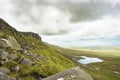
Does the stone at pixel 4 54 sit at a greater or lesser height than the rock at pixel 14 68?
greater

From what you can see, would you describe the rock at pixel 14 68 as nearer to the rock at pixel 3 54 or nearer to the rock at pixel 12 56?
the rock at pixel 3 54

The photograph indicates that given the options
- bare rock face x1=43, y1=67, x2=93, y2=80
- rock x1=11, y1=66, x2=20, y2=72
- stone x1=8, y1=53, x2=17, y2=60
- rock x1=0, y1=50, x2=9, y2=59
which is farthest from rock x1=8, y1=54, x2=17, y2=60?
bare rock face x1=43, y1=67, x2=93, y2=80

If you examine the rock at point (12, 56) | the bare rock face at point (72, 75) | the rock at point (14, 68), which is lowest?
the rock at point (14, 68)

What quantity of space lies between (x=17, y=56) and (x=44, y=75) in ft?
47.4

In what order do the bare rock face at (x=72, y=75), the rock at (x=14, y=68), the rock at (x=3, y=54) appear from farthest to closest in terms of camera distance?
the rock at (x=3, y=54) → the rock at (x=14, y=68) → the bare rock face at (x=72, y=75)

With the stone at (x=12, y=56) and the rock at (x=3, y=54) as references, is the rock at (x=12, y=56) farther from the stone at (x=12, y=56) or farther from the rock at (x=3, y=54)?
the rock at (x=3, y=54)

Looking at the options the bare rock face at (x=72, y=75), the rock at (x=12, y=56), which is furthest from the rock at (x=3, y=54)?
the bare rock face at (x=72, y=75)

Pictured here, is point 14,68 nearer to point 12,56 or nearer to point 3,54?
point 3,54

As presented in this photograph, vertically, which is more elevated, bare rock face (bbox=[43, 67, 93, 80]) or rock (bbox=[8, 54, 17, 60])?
rock (bbox=[8, 54, 17, 60])

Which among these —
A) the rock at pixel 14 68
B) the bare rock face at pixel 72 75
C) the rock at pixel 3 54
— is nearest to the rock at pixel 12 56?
the rock at pixel 3 54

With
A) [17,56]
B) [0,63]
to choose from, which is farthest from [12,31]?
[0,63]

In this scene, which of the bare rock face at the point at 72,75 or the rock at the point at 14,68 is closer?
the bare rock face at the point at 72,75

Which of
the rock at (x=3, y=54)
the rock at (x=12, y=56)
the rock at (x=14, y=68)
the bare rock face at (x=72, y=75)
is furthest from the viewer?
the rock at (x=12, y=56)

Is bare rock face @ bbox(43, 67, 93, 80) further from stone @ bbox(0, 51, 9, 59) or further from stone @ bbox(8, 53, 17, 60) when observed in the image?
stone @ bbox(8, 53, 17, 60)
